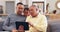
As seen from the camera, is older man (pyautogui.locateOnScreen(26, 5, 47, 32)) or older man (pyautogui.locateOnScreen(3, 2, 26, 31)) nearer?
older man (pyautogui.locateOnScreen(26, 5, 47, 32))

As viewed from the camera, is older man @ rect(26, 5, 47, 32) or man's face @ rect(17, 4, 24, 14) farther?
man's face @ rect(17, 4, 24, 14)

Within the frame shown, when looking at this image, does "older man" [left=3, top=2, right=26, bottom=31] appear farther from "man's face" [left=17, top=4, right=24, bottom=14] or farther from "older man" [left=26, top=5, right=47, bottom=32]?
"older man" [left=26, top=5, right=47, bottom=32]

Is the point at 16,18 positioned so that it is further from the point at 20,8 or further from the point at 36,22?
the point at 36,22

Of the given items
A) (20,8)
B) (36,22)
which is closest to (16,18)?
(20,8)

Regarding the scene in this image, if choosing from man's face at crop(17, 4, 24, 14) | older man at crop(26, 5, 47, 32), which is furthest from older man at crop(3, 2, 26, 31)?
older man at crop(26, 5, 47, 32)

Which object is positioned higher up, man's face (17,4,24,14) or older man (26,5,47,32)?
man's face (17,4,24,14)

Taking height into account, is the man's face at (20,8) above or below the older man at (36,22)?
above

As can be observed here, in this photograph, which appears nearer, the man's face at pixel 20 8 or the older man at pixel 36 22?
the older man at pixel 36 22

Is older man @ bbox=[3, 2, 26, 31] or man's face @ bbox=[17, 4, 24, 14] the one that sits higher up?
man's face @ bbox=[17, 4, 24, 14]

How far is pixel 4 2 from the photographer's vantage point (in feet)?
19.5

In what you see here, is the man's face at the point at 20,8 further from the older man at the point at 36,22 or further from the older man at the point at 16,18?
the older man at the point at 36,22

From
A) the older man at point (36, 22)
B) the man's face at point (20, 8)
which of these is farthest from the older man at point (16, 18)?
the older man at point (36, 22)

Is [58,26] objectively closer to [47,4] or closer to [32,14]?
[32,14]

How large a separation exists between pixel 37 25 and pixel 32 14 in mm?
232
